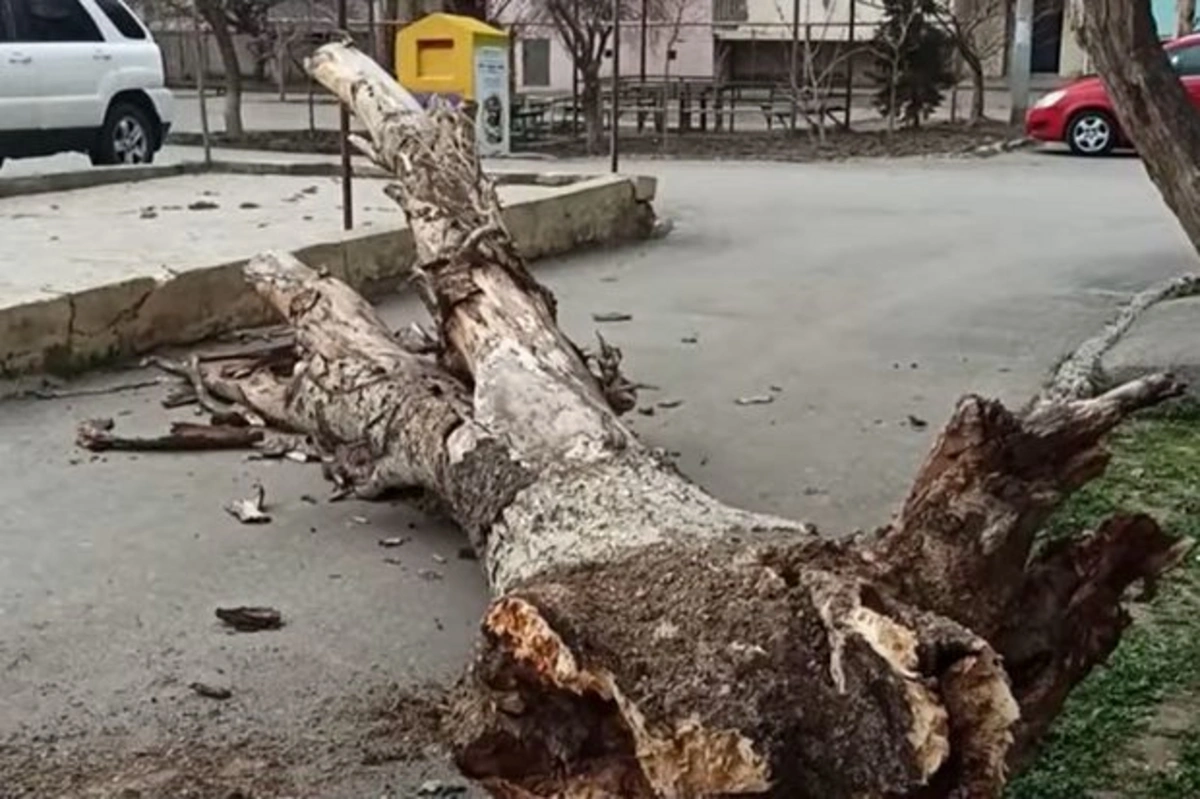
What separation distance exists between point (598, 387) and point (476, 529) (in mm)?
1160

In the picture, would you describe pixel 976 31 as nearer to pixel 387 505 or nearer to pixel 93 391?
pixel 93 391

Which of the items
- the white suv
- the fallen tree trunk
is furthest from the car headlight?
the fallen tree trunk

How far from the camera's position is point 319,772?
3824 millimetres

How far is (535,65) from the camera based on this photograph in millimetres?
36906

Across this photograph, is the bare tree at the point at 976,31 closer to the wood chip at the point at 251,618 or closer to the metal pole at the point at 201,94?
the metal pole at the point at 201,94

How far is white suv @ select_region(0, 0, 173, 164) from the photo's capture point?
47.9ft

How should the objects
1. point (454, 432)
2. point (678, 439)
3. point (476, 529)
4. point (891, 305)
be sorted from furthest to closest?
point (891, 305) → point (678, 439) → point (454, 432) → point (476, 529)

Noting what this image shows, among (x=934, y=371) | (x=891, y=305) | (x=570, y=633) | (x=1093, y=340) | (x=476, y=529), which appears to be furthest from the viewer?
(x=891, y=305)

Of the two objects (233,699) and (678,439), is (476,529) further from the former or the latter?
(678,439)

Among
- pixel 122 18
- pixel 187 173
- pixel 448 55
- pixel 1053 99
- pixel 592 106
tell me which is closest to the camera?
pixel 187 173

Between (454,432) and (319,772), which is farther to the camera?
(454,432)

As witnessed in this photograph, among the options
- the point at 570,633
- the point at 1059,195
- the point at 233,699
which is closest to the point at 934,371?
the point at 233,699

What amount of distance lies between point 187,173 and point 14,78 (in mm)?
1624

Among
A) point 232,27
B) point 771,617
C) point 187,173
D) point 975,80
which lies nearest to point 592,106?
point 232,27
